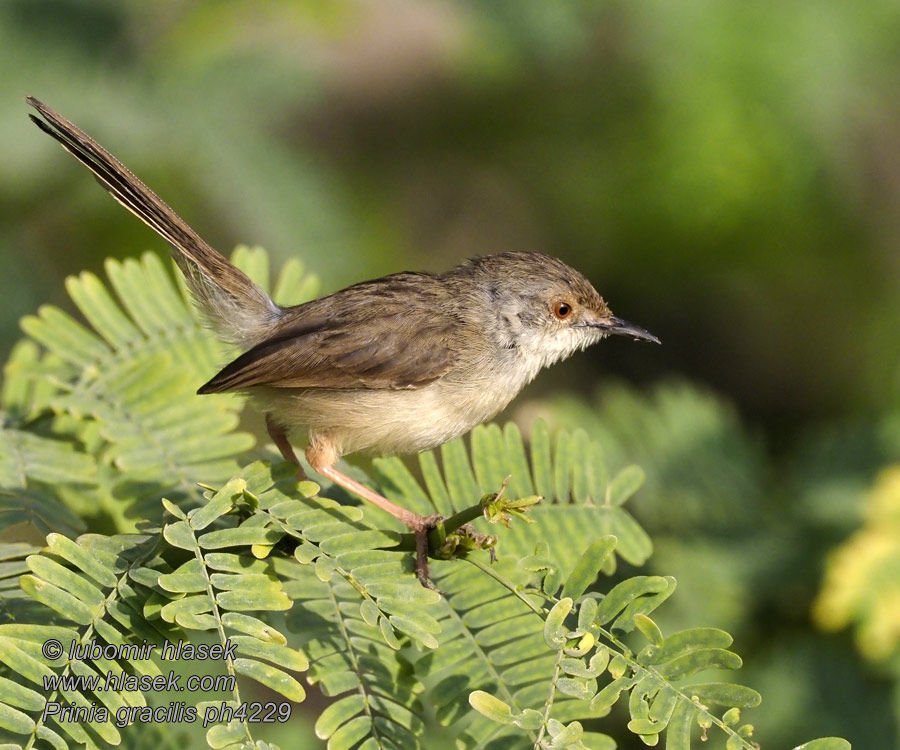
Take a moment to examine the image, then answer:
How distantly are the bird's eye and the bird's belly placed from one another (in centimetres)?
57

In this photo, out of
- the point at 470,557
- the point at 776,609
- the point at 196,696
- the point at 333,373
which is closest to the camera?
the point at 470,557

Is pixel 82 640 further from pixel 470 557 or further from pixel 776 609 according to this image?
pixel 776 609

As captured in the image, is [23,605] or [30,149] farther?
[30,149]

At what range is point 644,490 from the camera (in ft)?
14.1

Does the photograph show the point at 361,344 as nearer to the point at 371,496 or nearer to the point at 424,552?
the point at 371,496

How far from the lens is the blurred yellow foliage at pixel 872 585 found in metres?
3.62

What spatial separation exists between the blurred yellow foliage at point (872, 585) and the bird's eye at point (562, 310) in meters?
1.39

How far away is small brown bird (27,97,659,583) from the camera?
3.28 m

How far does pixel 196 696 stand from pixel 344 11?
4.33 meters

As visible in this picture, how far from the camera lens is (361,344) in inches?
137

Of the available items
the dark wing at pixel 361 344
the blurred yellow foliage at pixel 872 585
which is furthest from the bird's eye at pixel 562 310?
the blurred yellow foliage at pixel 872 585

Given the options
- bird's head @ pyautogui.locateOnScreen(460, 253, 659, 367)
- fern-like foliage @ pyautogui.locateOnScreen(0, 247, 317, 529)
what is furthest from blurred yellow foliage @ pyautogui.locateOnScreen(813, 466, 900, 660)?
fern-like foliage @ pyautogui.locateOnScreen(0, 247, 317, 529)

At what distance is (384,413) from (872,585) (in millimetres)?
1911

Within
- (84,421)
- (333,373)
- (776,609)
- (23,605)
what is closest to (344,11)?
(333,373)
